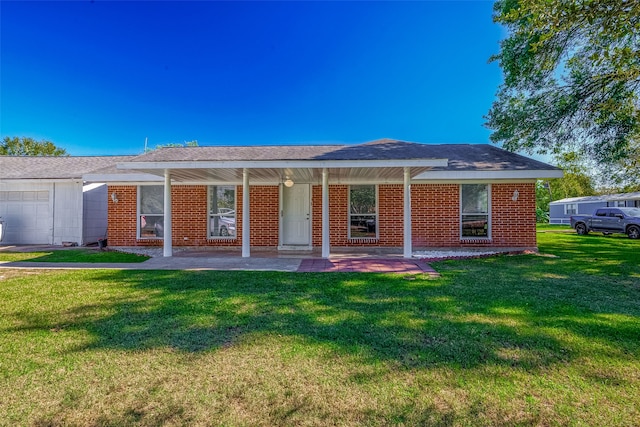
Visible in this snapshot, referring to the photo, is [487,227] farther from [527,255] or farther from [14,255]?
[14,255]

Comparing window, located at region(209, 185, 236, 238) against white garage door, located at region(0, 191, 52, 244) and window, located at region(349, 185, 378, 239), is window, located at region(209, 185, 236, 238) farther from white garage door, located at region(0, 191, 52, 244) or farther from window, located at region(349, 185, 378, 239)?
→ white garage door, located at region(0, 191, 52, 244)

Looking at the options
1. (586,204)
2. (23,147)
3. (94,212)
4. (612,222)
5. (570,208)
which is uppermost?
(23,147)

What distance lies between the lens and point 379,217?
10.7 metres

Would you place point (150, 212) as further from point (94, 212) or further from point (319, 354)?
point (319, 354)

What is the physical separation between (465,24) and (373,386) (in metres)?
16.0

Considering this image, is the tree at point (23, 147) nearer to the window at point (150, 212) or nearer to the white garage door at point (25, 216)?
the white garage door at point (25, 216)

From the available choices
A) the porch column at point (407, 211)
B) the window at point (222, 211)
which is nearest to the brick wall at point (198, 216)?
the window at point (222, 211)

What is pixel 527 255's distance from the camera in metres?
9.18

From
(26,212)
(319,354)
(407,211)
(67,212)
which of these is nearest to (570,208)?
(407,211)

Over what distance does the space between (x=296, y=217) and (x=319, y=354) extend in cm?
808

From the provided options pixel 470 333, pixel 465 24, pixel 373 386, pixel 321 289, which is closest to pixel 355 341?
pixel 373 386

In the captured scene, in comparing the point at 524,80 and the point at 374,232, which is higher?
the point at 524,80

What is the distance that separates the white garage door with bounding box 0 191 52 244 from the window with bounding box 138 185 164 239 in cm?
453

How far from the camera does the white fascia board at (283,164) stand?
7.70 m
